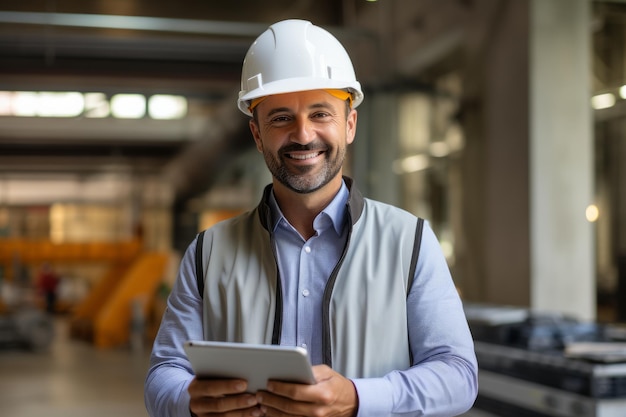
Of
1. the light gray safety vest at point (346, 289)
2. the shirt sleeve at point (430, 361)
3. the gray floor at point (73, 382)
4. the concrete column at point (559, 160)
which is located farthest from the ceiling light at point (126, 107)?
the shirt sleeve at point (430, 361)

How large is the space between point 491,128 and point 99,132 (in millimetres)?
12819

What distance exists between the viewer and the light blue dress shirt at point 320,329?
1.59 metres

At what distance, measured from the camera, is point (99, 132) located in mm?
19266

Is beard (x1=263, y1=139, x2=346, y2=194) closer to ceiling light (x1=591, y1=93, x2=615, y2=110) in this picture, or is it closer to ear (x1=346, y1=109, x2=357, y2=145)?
ear (x1=346, y1=109, x2=357, y2=145)

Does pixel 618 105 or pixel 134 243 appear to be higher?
pixel 618 105

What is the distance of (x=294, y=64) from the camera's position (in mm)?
1782

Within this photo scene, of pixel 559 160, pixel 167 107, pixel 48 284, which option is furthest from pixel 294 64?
pixel 48 284

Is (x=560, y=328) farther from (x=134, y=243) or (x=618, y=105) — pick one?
(x=134, y=243)

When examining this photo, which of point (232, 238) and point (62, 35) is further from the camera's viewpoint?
point (62, 35)

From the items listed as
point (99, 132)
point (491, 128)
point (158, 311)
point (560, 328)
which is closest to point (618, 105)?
point (491, 128)

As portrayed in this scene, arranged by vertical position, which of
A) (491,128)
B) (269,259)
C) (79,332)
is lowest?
(79,332)

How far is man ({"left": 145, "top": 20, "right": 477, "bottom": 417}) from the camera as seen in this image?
1.66 m

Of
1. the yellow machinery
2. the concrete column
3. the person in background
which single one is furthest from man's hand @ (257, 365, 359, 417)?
the person in background

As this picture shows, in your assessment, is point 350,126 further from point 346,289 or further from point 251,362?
point 251,362
